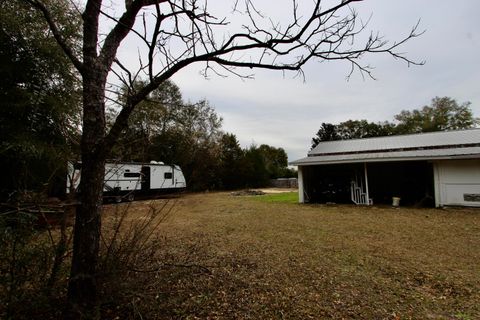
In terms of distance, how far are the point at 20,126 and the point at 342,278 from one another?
25.0 feet

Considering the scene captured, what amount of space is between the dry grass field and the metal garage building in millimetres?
4269

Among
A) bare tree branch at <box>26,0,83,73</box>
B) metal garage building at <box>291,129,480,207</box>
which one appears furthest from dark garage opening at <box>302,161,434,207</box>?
bare tree branch at <box>26,0,83,73</box>

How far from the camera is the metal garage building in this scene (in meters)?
10.0

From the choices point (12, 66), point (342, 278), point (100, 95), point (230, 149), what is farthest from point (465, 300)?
point (230, 149)

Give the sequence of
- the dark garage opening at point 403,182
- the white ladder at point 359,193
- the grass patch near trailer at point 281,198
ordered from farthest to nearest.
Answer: the grass patch near trailer at point 281,198
the dark garage opening at point 403,182
the white ladder at point 359,193

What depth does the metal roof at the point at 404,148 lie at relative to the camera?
1035 centimetres

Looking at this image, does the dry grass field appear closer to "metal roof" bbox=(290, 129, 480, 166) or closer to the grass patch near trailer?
"metal roof" bbox=(290, 129, 480, 166)

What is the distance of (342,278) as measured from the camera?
3.36 metres

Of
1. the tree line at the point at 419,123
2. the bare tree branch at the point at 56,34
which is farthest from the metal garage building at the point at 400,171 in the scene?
the tree line at the point at 419,123

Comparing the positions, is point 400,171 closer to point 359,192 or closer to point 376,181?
point 376,181

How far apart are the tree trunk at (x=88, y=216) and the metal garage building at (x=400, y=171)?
11.0 meters

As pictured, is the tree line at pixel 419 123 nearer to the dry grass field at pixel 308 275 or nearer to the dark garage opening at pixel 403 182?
the dark garage opening at pixel 403 182

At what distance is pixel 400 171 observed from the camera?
1430cm

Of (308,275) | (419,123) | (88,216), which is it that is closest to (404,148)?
(308,275)
